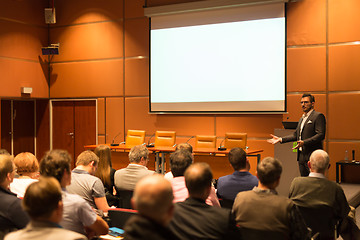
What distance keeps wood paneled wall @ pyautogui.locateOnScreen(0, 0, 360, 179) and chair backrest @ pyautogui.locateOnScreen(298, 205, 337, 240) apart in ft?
15.3

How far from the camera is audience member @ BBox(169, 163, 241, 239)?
6.18 feet

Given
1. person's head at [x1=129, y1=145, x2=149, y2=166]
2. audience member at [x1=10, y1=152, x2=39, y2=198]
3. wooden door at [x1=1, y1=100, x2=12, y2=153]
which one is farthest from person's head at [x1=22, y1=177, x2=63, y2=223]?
wooden door at [x1=1, y1=100, x2=12, y2=153]

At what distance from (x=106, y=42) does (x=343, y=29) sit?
18.0ft

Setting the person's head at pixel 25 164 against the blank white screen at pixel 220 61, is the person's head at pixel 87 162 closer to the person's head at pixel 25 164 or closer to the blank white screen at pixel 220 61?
the person's head at pixel 25 164

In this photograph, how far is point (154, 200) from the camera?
4.57 feet

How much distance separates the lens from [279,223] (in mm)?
2178

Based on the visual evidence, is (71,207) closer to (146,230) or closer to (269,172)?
(146,230)

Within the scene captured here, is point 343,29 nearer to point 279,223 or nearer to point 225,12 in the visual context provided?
point 225,12

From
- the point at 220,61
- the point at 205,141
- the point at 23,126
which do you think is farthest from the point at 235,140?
the point at 23,126

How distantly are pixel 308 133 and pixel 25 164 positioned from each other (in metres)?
3.51

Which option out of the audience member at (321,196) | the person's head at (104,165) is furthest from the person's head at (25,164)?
the audience member at (321,196)

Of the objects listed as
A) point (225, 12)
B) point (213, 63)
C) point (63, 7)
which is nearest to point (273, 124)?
point (213, 63)

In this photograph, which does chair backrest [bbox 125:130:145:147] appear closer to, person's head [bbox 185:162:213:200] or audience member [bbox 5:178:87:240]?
person's head [bbox 185:162:213:200]

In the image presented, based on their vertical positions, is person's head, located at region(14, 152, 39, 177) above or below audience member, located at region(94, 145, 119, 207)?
above
